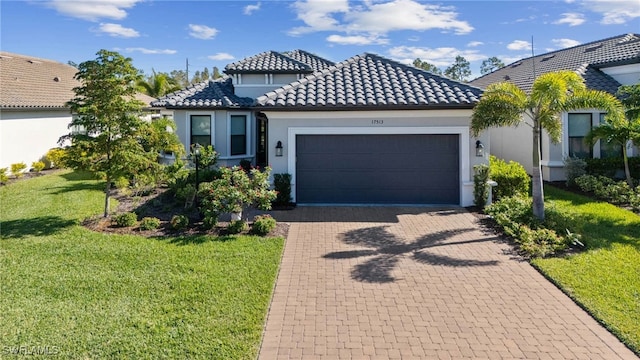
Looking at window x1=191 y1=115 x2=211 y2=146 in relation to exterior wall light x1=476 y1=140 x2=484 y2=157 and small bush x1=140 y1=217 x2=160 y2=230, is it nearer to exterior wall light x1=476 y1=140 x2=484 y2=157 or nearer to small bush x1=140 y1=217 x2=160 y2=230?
small bush x1=140 y1=217 x2=160 y2=230

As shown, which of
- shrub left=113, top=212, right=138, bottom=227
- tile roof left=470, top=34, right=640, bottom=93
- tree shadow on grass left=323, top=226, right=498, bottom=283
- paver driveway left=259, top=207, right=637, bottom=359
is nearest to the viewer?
paver driveway left=259, top=207, right=637, bottom=359

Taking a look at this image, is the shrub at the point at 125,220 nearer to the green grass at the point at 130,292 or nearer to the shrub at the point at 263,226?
the green grass at the point at 130,292

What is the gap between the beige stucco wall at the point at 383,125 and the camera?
12117 mm

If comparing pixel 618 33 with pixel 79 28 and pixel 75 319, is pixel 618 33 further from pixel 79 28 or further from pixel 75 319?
pixel 79 28

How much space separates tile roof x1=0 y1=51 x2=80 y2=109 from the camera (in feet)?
59.9

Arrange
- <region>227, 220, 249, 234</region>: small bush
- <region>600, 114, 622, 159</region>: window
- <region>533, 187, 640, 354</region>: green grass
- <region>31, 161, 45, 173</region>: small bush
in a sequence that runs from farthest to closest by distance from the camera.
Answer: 1. <region>31, 161, 45, 173</region>: small bush
2. <region>600, 114, 622, 159</region>: window
3. <region>227, 220, 249, 234</region>: small bush
4. <region>533, 187, 640, 354</region>: green grass

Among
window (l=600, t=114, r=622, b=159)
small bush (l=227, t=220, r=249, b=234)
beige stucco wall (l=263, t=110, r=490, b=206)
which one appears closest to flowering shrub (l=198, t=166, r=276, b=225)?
small bush (l=227, t=220, r=249, b=234)

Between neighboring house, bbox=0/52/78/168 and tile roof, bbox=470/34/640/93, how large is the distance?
913 inches

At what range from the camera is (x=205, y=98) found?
16938 millimetres

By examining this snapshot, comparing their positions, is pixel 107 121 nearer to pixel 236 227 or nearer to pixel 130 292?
pixel 236 227

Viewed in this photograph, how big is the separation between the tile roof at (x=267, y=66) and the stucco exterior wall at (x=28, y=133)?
913 cm

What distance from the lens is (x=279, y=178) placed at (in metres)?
12.2

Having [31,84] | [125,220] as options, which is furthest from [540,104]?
[31,84]

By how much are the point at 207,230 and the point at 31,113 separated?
14.9m
